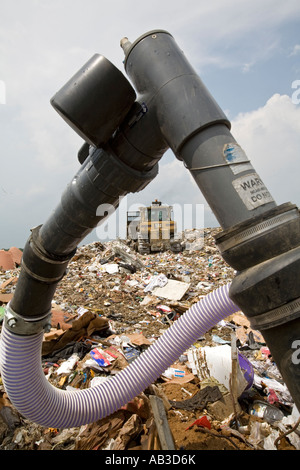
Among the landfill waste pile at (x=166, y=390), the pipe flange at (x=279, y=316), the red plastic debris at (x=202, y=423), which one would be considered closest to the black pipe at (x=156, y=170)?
the pipe flange at (x=279, y=316)

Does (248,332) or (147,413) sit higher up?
(147,413)

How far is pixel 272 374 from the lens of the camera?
3971 millimetres

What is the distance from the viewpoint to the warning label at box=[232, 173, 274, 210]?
1.08 meters

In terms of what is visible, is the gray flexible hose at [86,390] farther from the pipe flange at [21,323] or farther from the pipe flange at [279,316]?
the pipe flange at [279,316]

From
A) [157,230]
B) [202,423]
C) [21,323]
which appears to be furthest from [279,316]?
[157,230]

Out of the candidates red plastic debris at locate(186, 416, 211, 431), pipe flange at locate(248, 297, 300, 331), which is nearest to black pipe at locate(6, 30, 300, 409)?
pipe flange at locate(248, 297, 300, 331)

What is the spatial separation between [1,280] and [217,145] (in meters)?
10.5

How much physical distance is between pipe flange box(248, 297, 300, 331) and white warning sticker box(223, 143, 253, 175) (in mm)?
506

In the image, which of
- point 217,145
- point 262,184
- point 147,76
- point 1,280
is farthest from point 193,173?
point 1,280

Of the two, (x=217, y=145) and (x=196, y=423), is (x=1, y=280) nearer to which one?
(x=196, y=423)

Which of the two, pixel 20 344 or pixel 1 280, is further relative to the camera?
pixel 1 280

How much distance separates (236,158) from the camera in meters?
1.15

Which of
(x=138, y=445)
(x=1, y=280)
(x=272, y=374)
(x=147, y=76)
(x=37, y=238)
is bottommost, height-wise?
(x=272, y=374)

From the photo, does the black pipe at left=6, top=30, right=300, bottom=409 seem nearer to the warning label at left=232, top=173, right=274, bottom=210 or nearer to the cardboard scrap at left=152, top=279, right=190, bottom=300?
the warning label at left=232, top=173, right=274, bottom=210
